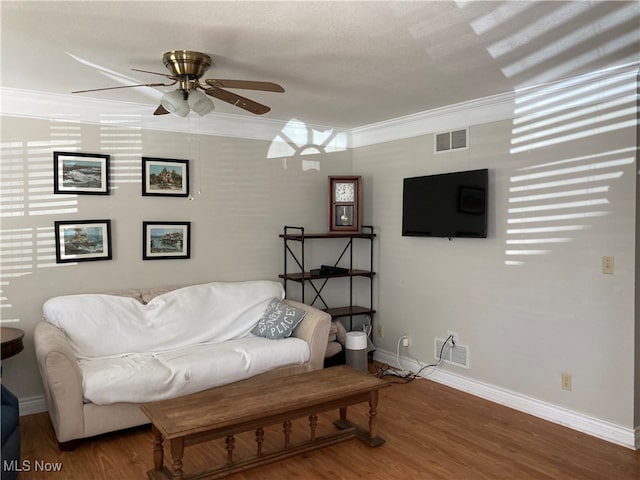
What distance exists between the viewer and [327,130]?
521 cm

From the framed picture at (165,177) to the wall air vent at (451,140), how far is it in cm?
222

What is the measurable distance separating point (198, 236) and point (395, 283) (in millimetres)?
1940

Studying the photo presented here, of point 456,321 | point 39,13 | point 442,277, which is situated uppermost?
point 39,13

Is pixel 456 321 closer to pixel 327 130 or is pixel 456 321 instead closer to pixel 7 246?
pixel 327 130

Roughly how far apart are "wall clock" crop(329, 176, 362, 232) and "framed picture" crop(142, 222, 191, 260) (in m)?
1.39

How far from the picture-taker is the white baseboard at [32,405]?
3.73m

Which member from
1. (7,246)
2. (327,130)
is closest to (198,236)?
(7,246)

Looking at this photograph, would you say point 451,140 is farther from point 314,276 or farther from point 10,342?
point 10,342

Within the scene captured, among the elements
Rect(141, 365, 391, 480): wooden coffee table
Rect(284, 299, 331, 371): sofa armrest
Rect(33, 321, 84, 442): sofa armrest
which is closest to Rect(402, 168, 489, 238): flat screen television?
Rect(284, 299, 331, 371): sofa armrest

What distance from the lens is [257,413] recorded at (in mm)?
2689

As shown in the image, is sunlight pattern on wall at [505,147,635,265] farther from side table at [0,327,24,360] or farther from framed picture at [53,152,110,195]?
side table at [0,327,24,360]

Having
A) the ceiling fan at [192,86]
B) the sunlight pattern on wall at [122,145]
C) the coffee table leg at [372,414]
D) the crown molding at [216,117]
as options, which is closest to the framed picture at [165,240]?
the sunlight pattern on wall at [122,145]

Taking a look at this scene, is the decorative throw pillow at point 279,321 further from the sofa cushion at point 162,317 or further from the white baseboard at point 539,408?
the white baseboard at point 539,408

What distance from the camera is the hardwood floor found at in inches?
112
